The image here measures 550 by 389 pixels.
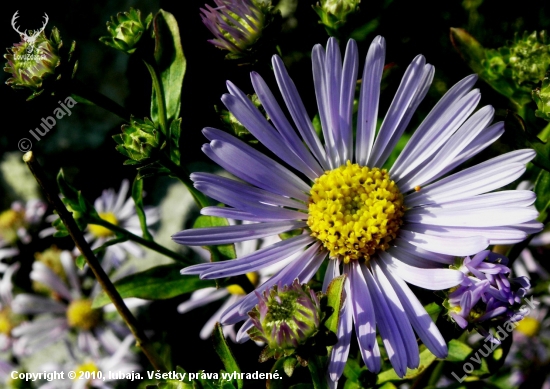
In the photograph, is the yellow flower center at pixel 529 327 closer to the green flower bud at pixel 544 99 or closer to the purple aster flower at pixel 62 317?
the green flower bud at pixel 544 99

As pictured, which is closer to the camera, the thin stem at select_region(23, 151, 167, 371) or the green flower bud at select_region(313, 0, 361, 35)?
the thin stem at select_region(23, 151, 167, 371)

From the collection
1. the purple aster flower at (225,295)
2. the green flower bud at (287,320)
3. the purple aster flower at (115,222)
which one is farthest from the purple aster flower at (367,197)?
the purple aster flower at (115,222)

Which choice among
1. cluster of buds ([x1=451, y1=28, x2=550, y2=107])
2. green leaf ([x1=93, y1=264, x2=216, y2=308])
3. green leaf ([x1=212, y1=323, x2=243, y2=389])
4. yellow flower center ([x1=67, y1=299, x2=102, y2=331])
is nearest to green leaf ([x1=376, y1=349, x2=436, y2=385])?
green leaf ([x1=212, y1=323, x2=243, y2=389])

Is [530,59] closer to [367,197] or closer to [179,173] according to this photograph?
[367,197]

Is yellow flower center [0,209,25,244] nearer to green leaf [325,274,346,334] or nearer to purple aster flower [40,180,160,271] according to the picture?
purple aster flower [40,180,160,271]

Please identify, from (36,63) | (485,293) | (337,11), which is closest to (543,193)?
(485,293)

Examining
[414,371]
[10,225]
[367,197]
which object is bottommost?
[414,371]
